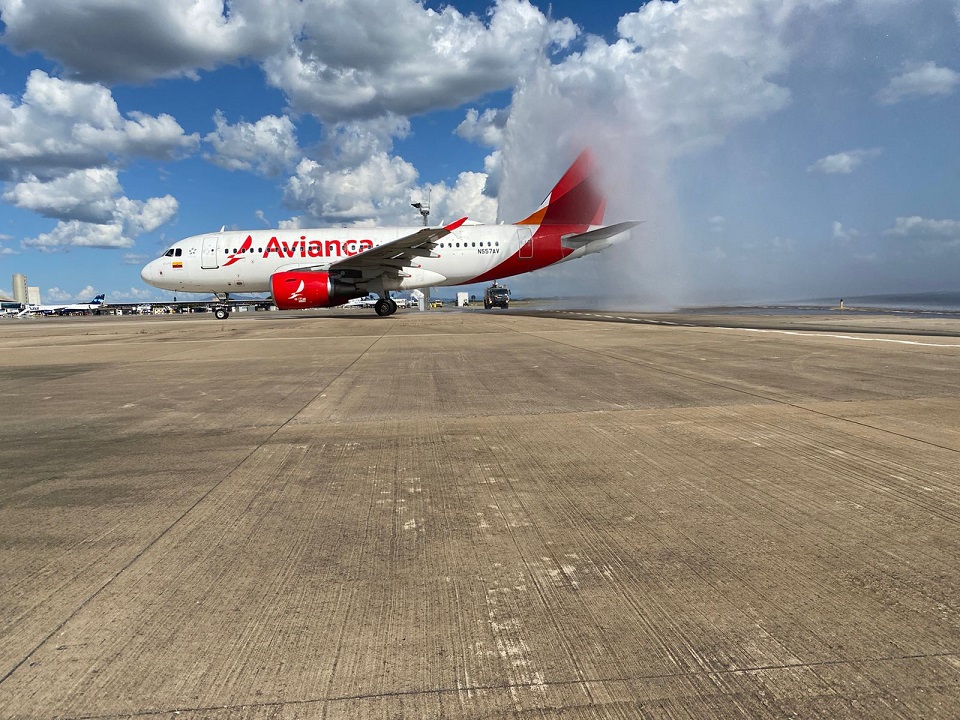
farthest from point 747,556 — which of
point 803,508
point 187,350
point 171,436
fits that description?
point 187,350

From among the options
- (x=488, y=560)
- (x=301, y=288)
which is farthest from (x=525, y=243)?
(x=488, y=560)

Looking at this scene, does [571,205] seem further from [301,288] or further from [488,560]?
[488,560]

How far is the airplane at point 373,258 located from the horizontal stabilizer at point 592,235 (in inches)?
1.7

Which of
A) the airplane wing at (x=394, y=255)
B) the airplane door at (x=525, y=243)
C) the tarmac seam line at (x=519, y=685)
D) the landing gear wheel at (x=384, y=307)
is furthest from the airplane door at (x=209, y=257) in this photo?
the tarmac seam line at (x=519, y=685)

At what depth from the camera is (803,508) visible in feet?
10.6

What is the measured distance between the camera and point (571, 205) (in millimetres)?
26828

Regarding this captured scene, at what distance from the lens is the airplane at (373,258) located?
23.5 m

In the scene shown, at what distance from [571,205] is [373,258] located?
31.9 ft

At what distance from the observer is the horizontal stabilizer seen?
84.8 feet

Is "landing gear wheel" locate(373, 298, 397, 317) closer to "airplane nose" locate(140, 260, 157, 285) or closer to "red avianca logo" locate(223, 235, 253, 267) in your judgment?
"red avianca logo" locate(223, 235, 253, 267)

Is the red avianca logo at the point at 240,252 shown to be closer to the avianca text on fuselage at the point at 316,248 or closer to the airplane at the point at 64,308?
the avianca text on fuselage at the point at 316,248

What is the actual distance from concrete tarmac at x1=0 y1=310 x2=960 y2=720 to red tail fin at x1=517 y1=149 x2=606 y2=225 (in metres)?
21.6

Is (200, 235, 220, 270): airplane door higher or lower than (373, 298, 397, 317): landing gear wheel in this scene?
higher

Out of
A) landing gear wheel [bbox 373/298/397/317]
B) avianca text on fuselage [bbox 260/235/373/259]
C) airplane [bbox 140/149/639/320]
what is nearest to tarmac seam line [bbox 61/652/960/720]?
airplane [bbox 140/149/639/320]
